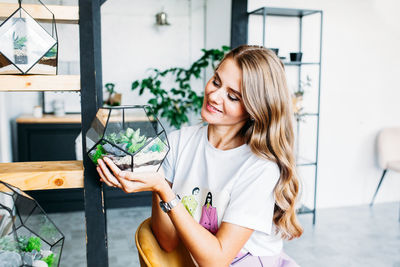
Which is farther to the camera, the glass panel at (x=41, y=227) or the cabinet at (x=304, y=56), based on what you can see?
the cabinet at (x=304, y=56)

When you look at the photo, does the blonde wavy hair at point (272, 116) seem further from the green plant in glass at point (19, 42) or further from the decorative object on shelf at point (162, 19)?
the decorative object on shelf at point (162, 19)

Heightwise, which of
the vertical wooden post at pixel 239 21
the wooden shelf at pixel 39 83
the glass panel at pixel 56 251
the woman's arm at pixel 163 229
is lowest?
the woman's arm at pixel 163 229

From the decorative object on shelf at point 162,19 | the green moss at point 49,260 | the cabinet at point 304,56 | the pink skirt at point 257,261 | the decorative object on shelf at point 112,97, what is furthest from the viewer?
the decorative object on shelf at point 162,19

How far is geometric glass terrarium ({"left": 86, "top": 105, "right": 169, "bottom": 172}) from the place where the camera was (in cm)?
96

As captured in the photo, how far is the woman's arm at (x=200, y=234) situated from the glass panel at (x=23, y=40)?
443 mm

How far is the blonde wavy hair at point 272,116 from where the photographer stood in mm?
1350

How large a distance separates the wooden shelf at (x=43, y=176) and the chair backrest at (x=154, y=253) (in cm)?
35

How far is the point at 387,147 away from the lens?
396 cm

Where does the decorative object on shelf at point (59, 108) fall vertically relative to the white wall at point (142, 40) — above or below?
below

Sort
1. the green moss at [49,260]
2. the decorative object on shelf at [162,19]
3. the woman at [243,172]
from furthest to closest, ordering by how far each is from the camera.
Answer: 1. the decorative object on shelf at [162,19]
2. the woman at [243,172]
3. the green moss at [49,260]

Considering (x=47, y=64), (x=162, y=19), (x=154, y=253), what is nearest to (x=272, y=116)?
(x=154, y=253)

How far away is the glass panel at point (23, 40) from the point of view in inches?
40.1

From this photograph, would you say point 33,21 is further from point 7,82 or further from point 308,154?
point 308,154

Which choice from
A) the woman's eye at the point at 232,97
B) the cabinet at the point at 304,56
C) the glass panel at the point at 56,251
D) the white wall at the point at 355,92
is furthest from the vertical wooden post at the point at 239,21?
the glass panel at the point at 56,251
